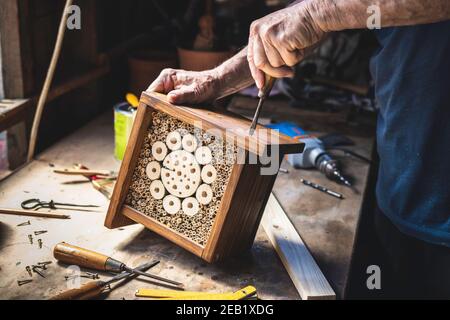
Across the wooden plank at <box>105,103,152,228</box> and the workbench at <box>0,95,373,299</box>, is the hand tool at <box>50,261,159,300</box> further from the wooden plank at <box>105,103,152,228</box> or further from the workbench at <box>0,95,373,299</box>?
the wooden plank at <box>105,103,152,228</box>

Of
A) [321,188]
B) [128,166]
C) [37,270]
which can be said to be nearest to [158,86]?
[128,166]

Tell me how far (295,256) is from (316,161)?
84 centimetres

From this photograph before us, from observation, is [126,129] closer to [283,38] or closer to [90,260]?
[90,260]

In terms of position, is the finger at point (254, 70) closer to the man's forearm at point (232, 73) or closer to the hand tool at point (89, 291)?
the man's forearm at point (232, 73)

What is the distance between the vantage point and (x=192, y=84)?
1.61 m

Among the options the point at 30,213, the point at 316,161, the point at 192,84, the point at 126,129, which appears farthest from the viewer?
the point at 316,161

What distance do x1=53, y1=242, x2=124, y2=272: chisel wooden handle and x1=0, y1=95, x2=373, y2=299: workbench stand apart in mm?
29

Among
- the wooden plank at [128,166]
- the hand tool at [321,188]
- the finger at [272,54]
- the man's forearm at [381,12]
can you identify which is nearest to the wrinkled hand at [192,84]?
the wooden plank at [128,166]

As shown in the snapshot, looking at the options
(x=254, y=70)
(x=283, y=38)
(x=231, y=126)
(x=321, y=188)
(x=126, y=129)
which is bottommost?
(x=321, y=188)

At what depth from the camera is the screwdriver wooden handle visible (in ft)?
4.18

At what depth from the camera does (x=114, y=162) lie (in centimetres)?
226

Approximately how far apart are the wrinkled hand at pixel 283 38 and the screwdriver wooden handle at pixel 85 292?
760mm

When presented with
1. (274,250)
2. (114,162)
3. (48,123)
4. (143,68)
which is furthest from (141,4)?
(274,250)
